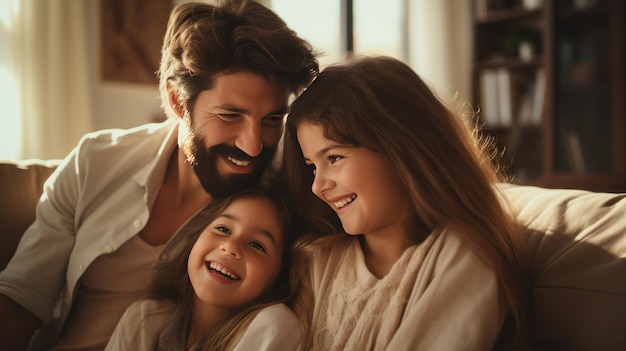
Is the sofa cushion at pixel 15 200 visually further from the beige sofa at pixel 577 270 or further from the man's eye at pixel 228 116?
the beige sofa at pixel 577 270

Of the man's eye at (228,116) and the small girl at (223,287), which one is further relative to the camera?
the man's eye at (228,116)

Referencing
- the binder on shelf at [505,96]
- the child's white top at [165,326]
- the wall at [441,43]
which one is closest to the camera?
the child's white top at [165,326]

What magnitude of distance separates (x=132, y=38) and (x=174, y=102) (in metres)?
2.00

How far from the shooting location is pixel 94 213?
1.55 m

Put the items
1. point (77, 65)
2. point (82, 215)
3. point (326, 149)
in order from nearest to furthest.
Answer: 1. point (326, 149)
2. point (82, 215)
3. point (77, 65)

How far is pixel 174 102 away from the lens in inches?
62.1

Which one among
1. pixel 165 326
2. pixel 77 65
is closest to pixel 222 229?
pixel 165 326

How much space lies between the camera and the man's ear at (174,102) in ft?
5.15

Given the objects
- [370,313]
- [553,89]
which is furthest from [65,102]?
[553,89]

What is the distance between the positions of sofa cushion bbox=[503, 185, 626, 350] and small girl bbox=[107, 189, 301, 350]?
516 mm

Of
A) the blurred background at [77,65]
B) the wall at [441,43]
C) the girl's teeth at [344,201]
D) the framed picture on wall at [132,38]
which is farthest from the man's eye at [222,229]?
the wall at [441,43]

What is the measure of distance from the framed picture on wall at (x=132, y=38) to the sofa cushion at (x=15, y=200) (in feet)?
5.51

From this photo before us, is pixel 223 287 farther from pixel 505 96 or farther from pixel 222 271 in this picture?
pixel 505 96

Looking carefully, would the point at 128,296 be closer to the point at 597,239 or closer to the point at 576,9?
the point at 597,239
